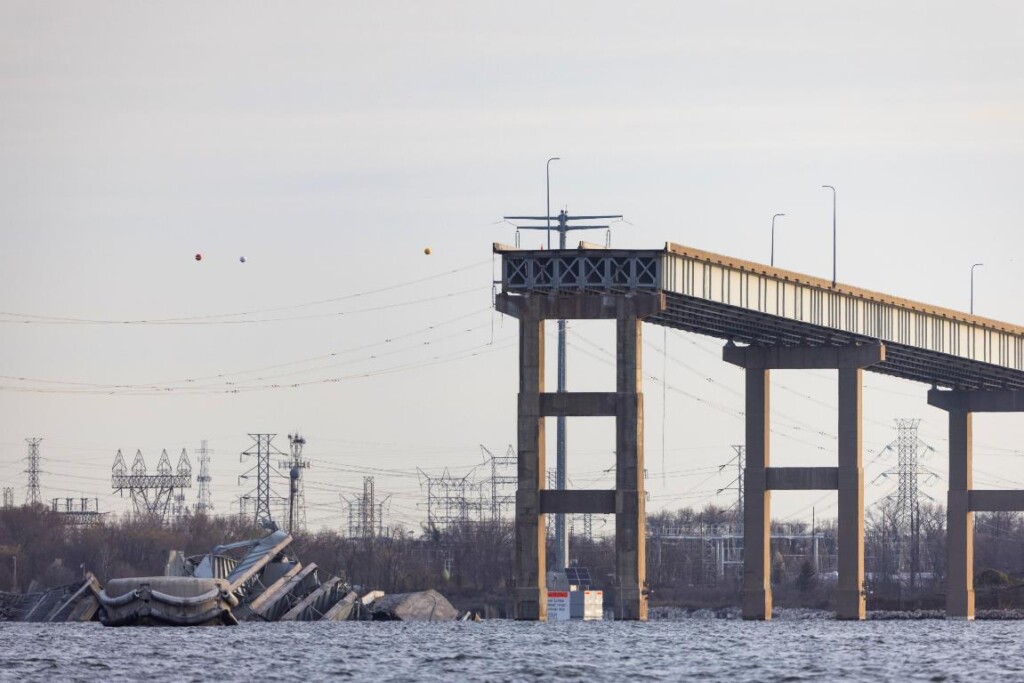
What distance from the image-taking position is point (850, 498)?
14425 centimetres

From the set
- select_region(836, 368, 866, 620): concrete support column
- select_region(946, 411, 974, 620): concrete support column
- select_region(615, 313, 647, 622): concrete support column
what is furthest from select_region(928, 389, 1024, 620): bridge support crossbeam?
select_region(615, 313, 647, 622): concrete support column

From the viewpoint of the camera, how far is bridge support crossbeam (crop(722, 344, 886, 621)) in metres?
145

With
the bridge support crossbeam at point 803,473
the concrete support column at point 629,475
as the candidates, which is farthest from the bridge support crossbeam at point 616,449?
the bridge support crossbeam at point 803,473

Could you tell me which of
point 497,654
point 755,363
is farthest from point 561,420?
point 497,654

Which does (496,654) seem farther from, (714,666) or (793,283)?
(793,283)

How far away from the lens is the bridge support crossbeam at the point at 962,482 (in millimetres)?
170750

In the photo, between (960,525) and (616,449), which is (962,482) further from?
(616,449)

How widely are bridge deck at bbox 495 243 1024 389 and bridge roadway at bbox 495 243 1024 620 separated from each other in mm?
100

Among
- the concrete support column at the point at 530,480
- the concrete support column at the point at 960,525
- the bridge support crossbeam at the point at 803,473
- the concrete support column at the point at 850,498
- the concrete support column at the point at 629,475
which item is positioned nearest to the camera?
the concrete support column at the point at 629,475

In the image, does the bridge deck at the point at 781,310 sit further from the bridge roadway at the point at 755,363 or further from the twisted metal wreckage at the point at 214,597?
the twisted metal wreckage at the point at 214,597

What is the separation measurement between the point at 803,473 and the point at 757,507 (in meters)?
3.88

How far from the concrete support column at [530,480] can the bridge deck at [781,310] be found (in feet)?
10.4

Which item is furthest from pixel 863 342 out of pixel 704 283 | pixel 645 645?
pixel 645 645

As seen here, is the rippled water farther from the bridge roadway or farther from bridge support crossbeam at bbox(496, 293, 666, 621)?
the bridge roadway
